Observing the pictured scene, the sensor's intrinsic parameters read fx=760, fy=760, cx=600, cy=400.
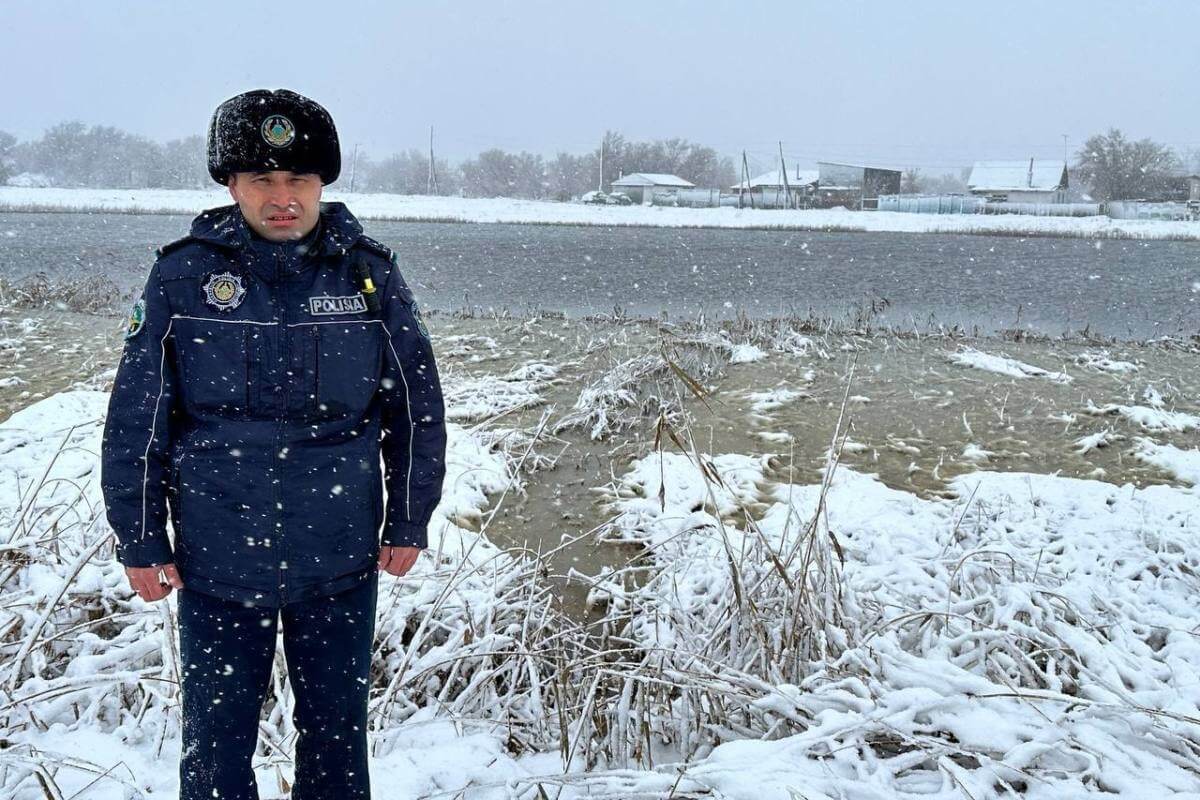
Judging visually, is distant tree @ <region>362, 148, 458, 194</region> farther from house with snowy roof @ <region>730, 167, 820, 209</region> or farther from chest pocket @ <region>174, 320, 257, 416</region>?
chest pocket @ <region>174, 320, 257, 416</region>

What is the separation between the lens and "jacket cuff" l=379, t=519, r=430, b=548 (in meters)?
1.96

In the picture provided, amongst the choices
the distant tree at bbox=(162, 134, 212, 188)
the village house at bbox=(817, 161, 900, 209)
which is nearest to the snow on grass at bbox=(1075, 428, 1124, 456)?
the village house at bbox=(817, 161, 900, 209)

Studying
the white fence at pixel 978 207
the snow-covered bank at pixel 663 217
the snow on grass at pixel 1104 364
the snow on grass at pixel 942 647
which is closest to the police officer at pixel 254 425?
the snow on grass at pixel 942 647

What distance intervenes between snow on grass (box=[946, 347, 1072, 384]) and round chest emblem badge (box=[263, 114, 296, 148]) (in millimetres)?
8546

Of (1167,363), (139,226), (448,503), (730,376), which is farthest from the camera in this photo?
(139,226)

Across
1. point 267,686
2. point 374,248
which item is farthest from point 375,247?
point 267,686

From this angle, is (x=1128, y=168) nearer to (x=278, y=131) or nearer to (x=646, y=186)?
(x=646, y=186)

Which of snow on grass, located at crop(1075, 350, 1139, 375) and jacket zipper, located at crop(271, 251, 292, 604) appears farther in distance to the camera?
snow on grass, located at crop(1075, 350, 1139, 375)

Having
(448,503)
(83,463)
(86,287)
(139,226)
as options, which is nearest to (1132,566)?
(448,503)

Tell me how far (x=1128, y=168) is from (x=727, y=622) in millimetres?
74962

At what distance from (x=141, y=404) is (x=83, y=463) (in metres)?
4.08

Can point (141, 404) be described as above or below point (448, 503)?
above

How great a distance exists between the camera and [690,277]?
19.6 meters

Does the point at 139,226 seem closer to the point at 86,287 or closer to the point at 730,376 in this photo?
the point at 86,287
